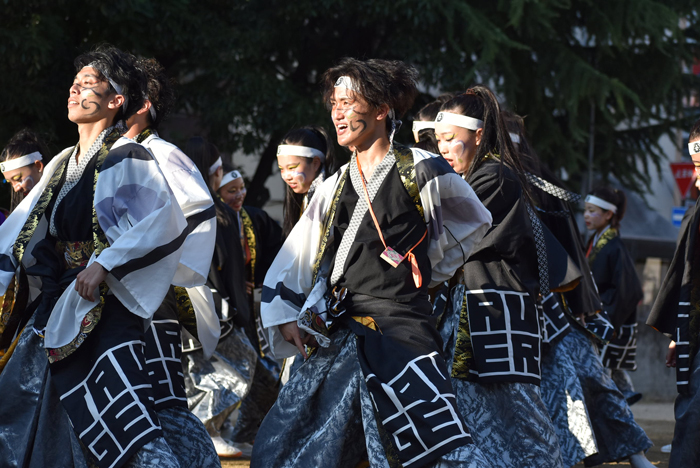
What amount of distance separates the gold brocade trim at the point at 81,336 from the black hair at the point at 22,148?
272 centimetres

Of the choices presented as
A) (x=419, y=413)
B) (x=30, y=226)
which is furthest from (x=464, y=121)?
(x=30, y=226)

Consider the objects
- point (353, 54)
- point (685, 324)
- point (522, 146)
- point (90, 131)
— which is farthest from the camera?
point (353, 54)

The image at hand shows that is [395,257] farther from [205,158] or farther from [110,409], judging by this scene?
[205,158]

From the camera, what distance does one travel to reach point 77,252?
3.52m

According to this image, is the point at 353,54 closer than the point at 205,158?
No

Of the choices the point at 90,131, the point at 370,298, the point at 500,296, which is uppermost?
the point at 90,131

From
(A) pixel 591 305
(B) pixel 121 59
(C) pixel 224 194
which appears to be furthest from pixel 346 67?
(C) pixel 224 194

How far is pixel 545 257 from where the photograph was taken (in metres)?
4.47

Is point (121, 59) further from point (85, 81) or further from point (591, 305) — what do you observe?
point (591, 305)

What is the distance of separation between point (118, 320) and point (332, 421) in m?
0.85

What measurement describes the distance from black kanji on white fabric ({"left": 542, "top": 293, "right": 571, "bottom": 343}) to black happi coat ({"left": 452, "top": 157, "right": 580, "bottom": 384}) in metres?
0.65

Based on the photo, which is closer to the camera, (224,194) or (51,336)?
(51,336)

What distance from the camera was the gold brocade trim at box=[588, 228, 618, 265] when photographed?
7555mm

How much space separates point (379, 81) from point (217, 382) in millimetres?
2782
